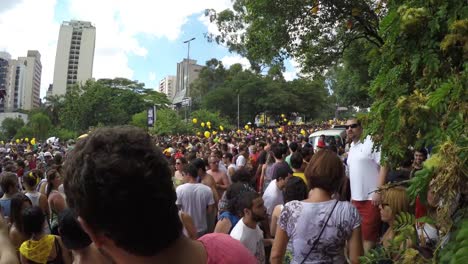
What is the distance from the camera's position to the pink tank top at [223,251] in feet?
5.31

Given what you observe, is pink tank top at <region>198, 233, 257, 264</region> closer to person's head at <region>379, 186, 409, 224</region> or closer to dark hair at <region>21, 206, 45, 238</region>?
person's head at <region>379, 186, 409, 224</region>

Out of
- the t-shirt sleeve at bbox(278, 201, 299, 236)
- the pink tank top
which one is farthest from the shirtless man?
the pink tank top

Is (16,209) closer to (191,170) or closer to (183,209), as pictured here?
(183,209)

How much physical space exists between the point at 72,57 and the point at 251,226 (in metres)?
155

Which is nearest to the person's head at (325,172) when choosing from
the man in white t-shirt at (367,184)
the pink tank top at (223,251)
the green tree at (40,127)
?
the pink tank top at (223,251)

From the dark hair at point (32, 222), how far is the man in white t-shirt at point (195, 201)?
198 cm

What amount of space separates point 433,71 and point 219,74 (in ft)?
237

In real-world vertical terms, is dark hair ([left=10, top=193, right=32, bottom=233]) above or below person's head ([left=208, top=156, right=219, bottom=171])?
below

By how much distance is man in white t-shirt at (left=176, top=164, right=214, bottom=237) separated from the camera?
5.72 m

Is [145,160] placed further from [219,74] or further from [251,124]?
[219,74]

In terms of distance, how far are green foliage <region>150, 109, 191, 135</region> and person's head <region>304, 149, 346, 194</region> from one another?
37.0 meters

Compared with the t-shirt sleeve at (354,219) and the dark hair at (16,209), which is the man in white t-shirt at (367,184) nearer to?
the t-shirt sleeve at (354,219)

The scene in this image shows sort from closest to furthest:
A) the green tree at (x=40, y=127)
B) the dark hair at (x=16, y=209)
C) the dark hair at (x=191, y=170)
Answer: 1. the dark hair at (x=16, y=209)
2. the dark hair at (x=191, y=170)
3. the green tree at (x=40, y=127)

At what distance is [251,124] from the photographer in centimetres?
5562
